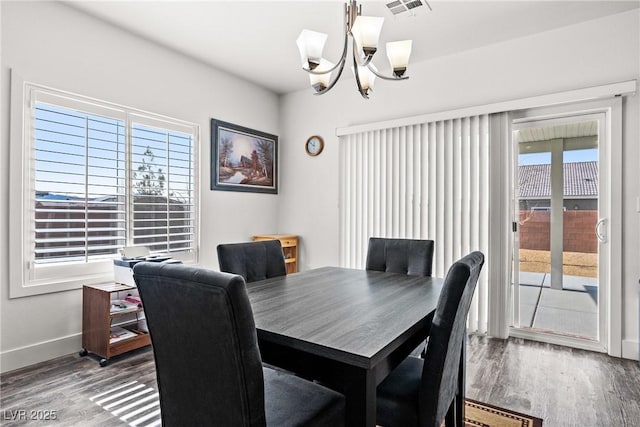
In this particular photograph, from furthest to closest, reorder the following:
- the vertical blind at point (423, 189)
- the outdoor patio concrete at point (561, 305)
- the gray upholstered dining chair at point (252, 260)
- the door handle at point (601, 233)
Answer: the vertical blind at point (423, 189)
the outdoor patio concrete at point (561, 305)
the door handle at point (601, 233)
the gray upholstered dining chair at point (252, 260)

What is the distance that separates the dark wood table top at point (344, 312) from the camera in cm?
109

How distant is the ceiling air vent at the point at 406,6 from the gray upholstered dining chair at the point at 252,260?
196 cm

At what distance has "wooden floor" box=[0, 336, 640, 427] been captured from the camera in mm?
1912

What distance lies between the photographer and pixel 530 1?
8.45 feet

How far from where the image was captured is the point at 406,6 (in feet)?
8.63

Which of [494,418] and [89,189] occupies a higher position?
[89,189]

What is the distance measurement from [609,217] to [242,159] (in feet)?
11.7

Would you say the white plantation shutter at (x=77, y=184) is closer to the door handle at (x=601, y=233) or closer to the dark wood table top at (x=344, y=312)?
the dark wood table top at (x=344, y=312)

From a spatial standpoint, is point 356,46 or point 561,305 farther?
A: point 561,305

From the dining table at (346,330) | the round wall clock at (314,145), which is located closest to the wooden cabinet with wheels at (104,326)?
the dining table at (346,330)

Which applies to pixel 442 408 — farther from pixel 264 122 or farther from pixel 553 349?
pixel 264 122

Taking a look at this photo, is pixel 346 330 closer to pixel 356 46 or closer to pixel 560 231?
pixel 356 46

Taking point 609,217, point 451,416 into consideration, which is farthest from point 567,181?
point 451,416

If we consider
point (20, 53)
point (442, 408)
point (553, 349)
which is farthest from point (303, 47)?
point (553, 349)
